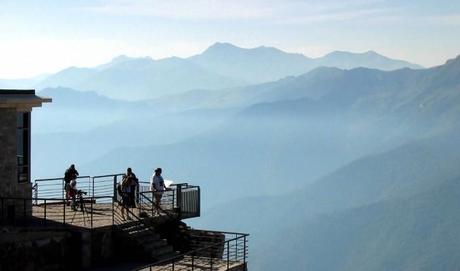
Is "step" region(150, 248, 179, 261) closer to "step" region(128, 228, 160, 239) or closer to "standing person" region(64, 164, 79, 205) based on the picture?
"step" region(128, 228, 160, 239)

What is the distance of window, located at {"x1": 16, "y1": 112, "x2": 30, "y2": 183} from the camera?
80.5ft

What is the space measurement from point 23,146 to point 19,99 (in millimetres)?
1764

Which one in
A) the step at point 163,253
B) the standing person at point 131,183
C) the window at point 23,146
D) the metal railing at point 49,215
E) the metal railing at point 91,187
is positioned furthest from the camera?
the metal railing at point 91,187

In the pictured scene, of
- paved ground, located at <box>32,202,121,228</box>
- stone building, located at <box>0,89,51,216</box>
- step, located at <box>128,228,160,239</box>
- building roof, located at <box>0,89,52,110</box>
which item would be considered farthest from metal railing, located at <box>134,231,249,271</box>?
building roof, located at <box>0,89,52,110</box>

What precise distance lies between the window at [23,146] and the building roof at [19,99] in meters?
0.52

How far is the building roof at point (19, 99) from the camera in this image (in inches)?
927

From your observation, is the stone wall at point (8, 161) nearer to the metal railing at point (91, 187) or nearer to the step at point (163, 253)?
the metal railing at point (91, 187)

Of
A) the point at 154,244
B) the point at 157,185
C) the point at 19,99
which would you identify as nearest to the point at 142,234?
the point at 154,244

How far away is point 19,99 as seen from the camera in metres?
23.8

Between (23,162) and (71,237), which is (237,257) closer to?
(71,237)

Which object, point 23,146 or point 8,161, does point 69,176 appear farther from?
point 8,161

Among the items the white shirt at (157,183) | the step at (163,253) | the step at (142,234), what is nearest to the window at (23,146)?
the step at (142,234)

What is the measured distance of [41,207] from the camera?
27531 mm

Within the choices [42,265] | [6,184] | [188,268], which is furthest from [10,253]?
[188,268]
